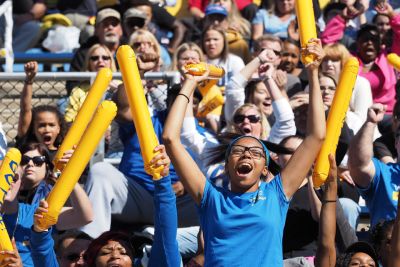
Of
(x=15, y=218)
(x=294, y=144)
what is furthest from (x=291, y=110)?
(x=15, y=218)

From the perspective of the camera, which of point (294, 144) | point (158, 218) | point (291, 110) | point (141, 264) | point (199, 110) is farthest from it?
point (199, 110)

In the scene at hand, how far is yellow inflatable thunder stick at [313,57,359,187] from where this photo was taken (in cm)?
634

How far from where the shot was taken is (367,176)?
7.76 m

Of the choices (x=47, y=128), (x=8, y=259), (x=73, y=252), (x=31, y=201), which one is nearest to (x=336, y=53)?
(x=47, y=128)

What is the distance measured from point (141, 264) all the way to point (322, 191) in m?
1.32

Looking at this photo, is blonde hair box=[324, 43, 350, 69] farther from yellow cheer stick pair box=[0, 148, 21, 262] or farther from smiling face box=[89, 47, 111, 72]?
yellow cheer stick pair box=[0, 148, 21, 262]

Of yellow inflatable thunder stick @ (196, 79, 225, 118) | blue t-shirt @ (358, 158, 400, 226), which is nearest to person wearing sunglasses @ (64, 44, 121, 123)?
yellow inflatable thunder stick @ (196, 79, 225, 118)

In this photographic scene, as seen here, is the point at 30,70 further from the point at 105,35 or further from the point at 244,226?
the point at 244,226

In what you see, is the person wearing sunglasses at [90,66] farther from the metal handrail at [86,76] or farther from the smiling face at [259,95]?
the smiling face at [259,95]

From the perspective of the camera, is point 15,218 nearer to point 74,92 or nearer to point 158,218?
point 158,218

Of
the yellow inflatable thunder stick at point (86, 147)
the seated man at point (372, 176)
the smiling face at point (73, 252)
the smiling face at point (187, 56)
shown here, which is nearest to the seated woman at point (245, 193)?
the yellow inflatable thunder stick at point (86, 147)

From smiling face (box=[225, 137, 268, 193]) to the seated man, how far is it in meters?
1.38

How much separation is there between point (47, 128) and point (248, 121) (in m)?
1.41

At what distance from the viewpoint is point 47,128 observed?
865 cm
